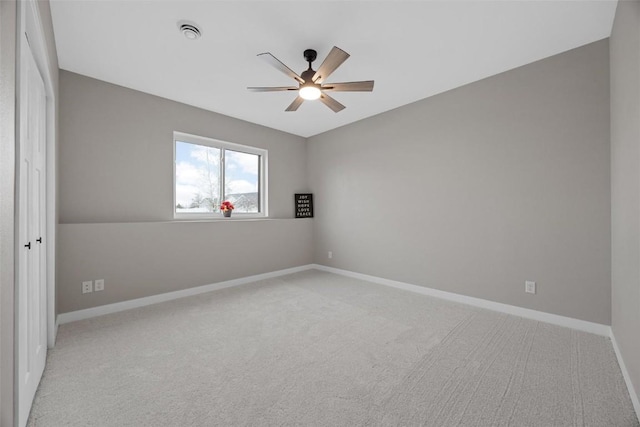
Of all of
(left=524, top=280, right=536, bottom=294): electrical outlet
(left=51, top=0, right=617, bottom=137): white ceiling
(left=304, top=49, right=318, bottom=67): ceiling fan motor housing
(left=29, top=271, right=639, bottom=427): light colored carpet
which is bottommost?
(left=29, top=271, right=639, bottom=427): light colored carpet

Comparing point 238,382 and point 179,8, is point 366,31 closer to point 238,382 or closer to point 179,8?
point 179,8

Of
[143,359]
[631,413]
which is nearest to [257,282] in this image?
[143,359]

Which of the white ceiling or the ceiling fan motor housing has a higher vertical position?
the white ceiling

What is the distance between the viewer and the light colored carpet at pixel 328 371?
147 centimetres

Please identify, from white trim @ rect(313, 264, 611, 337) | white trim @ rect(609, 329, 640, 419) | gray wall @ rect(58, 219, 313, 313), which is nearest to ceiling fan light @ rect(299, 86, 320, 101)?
gray wall @ rect(58, 219, 313, 313)

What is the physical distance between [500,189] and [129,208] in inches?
164

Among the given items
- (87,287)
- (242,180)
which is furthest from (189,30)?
(87,287)

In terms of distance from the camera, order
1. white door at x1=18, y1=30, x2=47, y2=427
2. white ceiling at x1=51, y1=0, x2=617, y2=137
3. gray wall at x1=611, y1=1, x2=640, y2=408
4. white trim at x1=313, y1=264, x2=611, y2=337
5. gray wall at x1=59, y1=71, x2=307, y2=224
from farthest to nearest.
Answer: gray wall at x1=59, y1=71, x2=307, y2=224 < white trim at x1=313, y1=264, x2=611, y2=337 < white ceiling at x1=51, y1=0, x2=617, y2=137 < gray wall at x1=611, y1=1, x2=640, y2=408 < white door at x1=18, y1=30, x2=47, y2=427

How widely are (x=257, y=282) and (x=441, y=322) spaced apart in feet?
8.51

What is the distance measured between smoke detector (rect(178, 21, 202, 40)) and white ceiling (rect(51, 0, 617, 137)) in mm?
43

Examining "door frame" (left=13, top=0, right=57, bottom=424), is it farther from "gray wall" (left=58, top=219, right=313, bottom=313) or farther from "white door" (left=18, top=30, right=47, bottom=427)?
"gray wall" (left=58, top=219, right=313, bottom=313)

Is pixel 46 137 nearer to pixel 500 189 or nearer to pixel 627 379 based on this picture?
pixel 500 189

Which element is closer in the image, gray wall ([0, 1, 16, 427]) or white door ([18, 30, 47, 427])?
gray wall ([0, 1, 16, 427])

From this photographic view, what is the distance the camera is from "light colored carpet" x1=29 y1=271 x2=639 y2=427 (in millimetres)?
1470
